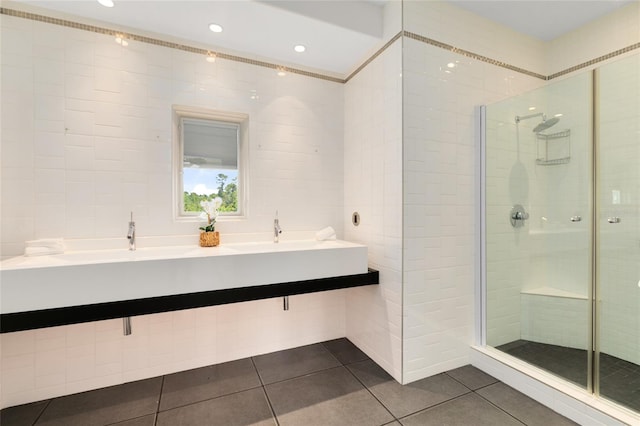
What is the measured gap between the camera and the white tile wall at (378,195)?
2.06 m

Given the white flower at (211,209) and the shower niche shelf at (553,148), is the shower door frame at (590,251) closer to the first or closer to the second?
the shower niche shelf at (553,148)

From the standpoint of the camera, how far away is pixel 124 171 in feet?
6.73

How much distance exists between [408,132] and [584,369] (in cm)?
191

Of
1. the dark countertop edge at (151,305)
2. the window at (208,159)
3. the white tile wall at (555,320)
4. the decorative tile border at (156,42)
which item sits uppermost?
the decorative tile border at (156,42)

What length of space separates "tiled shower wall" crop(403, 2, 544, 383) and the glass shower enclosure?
0.21m

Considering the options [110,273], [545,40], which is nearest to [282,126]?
→ [110,273]

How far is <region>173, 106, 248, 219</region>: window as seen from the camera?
2.32 m

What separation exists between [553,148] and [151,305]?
120 inches

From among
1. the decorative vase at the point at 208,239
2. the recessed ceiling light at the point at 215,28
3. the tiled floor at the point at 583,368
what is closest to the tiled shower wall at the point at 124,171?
the decorative vase at the point at 208,239

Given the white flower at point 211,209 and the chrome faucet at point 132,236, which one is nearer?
the chrome faucet at point 132,236

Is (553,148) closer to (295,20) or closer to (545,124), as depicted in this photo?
(545,124)

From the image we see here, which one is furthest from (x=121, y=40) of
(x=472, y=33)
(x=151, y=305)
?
(x=472, y=33)

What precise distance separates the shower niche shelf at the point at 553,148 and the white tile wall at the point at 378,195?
125cm

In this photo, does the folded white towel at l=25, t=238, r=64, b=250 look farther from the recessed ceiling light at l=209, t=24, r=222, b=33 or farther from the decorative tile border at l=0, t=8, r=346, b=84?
the recessed ceiling light at l=209, t=24, r=222, b=33
